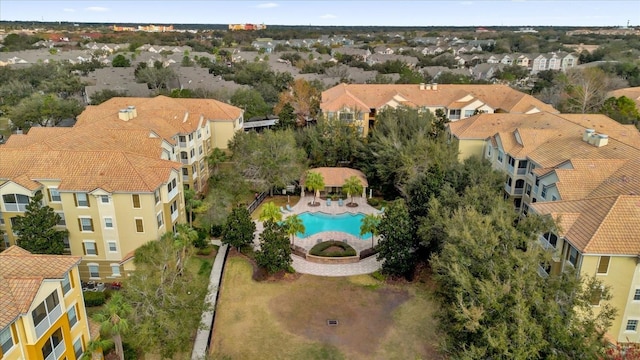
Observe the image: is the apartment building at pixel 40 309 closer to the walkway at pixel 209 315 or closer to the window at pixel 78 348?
the window at pixel 78 348

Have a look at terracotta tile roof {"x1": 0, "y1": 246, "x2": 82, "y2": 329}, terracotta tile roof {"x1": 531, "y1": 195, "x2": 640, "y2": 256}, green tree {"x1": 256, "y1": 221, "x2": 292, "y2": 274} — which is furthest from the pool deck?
terracotta tile roof {"x1": 0, "y1": 246, "x2": 82, "y2": 329}

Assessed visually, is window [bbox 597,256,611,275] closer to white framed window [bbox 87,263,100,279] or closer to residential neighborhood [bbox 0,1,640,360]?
residential neighborhood [bbox 0,1,640,360]

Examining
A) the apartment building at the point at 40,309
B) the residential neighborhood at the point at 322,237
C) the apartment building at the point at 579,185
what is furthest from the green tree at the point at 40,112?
the apartment building at the point at 579,185

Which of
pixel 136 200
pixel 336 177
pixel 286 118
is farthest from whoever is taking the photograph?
pixel 286 118

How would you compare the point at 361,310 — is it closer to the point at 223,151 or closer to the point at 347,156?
the point at 347,156

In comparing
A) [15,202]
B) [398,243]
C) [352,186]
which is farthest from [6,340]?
[352,186]

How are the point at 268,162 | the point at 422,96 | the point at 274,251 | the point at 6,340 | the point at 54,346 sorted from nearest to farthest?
1. the point at 6,340
2. the point at 54,346
3. the point at 274,251
4. the point at 268,162
5. the point at 422,96

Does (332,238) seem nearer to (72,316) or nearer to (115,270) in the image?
(115,270)
